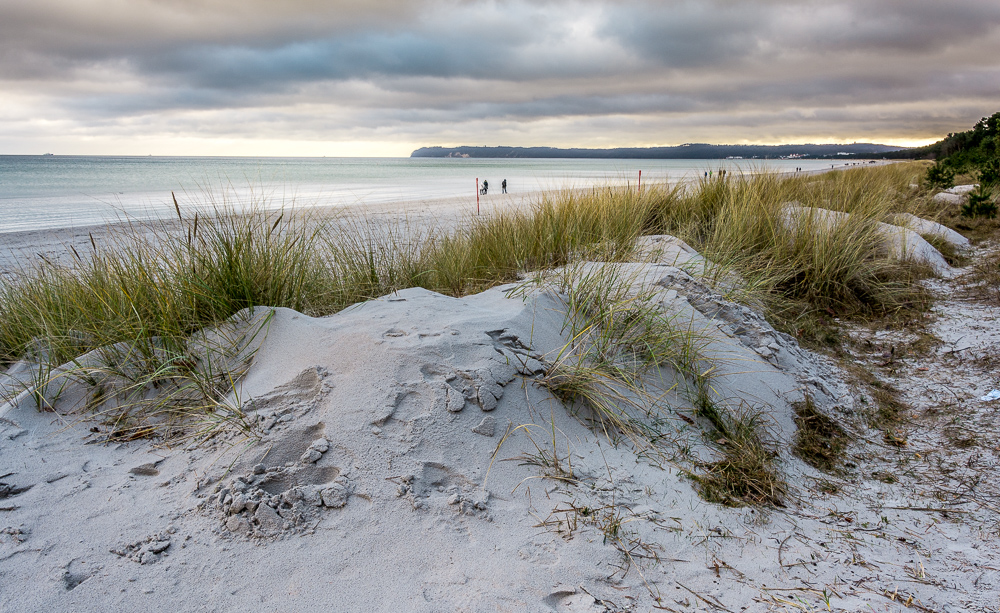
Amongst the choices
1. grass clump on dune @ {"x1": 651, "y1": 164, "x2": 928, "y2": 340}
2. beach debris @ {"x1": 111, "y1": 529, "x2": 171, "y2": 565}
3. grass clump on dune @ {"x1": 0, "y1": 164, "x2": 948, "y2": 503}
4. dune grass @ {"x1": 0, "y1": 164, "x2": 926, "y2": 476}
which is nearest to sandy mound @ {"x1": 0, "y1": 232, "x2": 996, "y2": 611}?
beach debris @ {"x1": 111, "y1": 529, "x2": 171, "y2": 565}

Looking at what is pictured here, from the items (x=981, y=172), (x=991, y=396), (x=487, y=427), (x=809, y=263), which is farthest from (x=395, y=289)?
(x=981, y=172)

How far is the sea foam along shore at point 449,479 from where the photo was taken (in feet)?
5.26

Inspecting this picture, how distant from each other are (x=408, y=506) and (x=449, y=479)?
0.20 m

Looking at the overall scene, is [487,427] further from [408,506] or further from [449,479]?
[408,506]

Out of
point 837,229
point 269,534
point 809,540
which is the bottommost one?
point 809,540

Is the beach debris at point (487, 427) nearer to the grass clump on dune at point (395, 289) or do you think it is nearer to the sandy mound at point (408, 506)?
the sandy mound at point (408, 506)

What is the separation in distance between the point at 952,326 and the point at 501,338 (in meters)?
3.90

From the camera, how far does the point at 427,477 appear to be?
197cm

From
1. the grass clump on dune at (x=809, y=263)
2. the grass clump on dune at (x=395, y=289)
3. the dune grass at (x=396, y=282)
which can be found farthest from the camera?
the grass clump on dune at (x=809, y=263)

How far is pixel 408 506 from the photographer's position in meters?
1.85

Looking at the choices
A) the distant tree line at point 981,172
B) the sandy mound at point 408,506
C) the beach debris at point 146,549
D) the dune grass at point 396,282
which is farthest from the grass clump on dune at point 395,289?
the distant tree line at point 981,172

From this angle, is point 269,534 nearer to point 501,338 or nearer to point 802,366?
point 501,338

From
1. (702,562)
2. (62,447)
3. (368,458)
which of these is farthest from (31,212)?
(702,562)

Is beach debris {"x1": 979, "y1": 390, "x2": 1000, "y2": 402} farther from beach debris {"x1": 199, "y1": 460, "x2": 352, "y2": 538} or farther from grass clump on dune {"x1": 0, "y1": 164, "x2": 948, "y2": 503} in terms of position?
beach debris {"x1": 199, "y1": 460, "x2": 352, "y2": 538}
